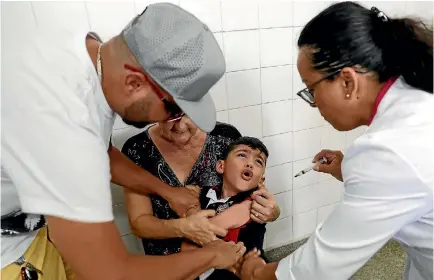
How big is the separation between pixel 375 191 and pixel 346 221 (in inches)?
4.2

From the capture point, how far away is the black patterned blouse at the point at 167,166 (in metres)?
1.48

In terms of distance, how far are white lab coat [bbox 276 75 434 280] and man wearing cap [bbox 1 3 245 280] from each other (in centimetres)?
41

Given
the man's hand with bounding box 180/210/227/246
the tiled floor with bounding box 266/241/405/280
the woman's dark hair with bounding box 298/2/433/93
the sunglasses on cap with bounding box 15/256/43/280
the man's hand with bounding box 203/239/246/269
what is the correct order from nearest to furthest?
1. the woman's dark hair with bounding box 298/2/433/93
2. the sunglasses on cap with bounding box 15/256/43/280
3. the man's hand with bounding box 203/239/246/269
4. the man's hand with bounding box 180/210/227/246
5. the tiled floor with bounding box 266/241/405/280

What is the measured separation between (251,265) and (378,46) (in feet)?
2.64

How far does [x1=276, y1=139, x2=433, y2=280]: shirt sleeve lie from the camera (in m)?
0.80

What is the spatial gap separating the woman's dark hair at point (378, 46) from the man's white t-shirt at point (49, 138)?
62cm

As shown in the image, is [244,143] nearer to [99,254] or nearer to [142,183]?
[142,183]

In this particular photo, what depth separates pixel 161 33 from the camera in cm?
89

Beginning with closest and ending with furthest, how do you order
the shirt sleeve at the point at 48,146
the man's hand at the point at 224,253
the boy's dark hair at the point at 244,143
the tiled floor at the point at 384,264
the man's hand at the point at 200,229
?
the shirt sleeve at the point at 48,146 < the man's hand at the point at 224,253 < the man's hand at the point at 200,229 < the boy's dark hair at the point at 244,143 < the tiled floor at the point at 384,264

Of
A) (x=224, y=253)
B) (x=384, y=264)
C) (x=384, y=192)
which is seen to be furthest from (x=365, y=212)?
(x=384, y=264)

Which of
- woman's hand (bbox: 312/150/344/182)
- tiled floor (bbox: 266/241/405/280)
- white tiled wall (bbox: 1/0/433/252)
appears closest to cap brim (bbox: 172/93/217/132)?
woman's hand (bbox: 312/150/344/182)

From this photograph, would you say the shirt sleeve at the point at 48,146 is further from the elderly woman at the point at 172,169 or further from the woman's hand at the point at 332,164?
the woman's hand at the point at 332,164

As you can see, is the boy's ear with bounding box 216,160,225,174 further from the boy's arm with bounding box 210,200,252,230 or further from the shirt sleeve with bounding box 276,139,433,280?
the shirt sleeve with bounding box 276,139,433,280

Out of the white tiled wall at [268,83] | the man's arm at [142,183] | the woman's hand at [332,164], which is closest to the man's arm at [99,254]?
the man's arm at [142,183]
